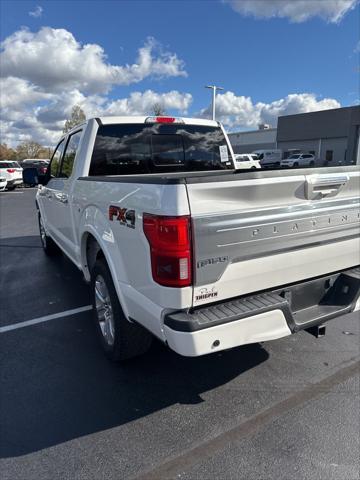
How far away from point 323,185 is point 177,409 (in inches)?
76.0

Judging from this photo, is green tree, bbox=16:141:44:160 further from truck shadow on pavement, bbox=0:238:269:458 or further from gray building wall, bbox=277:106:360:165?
truck shadow on pavement, bbox=0:238:269:458

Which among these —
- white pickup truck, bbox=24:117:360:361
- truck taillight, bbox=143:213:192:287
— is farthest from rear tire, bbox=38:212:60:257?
truck taillight, bbox=143:213:192:287

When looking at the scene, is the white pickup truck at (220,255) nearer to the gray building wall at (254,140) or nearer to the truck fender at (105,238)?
the truck fender at (105,238)

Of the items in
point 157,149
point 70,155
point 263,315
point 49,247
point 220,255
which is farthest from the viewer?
point 49,247

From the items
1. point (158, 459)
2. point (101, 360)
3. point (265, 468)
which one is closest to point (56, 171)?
point (101, 360)

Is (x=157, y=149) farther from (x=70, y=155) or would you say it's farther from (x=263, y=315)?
(x=263, y=315)

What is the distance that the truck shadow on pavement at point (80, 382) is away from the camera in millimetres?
2609

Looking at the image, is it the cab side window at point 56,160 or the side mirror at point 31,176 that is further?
the side mirror at point 31,176

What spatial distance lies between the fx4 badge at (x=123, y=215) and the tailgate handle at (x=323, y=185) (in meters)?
1.20

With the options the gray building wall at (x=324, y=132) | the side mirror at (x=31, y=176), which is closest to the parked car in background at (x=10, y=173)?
the side mirror at (x=31, y=176)

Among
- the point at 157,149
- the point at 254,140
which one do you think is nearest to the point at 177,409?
the point at 157,149

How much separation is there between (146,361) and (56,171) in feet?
10.1

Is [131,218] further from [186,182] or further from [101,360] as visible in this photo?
[101,360]

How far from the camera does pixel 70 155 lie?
4484 mm
